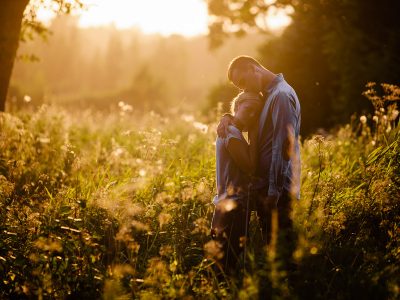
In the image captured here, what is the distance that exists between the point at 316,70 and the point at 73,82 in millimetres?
75826

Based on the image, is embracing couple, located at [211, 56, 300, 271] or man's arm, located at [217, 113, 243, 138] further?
man's arm, located at [217, 113, 243, 138]

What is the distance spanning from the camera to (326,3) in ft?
24.6

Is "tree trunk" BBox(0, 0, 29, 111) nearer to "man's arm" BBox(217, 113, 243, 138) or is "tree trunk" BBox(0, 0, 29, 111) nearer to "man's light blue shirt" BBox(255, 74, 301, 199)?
"man's arm" BBox(217, 113, 243, 138)

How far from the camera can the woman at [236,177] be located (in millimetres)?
3389

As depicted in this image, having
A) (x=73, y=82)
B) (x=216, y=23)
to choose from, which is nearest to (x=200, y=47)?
(x=73, y=82)

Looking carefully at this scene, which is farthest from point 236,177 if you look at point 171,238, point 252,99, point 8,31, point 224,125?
point 8,31

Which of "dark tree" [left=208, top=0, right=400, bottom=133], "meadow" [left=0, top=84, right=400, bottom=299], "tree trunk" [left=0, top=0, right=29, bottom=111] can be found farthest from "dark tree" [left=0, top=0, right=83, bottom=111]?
"dark tree" [left=208, top=0, right=400, bottom=133]

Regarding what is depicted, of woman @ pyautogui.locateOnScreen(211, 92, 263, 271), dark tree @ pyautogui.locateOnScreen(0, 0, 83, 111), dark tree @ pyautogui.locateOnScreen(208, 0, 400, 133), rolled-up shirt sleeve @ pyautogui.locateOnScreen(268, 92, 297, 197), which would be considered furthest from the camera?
dark tree @ pyautogui.locateOnScreen(208, 0, 400, 133)

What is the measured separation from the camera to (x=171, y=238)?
4098 mm

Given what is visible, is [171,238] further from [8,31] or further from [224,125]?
[8,31]

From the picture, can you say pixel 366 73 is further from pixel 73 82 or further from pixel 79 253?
pixel 73 82

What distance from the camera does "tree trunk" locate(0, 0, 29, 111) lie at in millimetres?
5844

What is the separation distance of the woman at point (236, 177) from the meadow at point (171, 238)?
149 millimetres

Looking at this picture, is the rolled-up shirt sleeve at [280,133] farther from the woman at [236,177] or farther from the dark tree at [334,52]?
the dark tree at [334,52]
